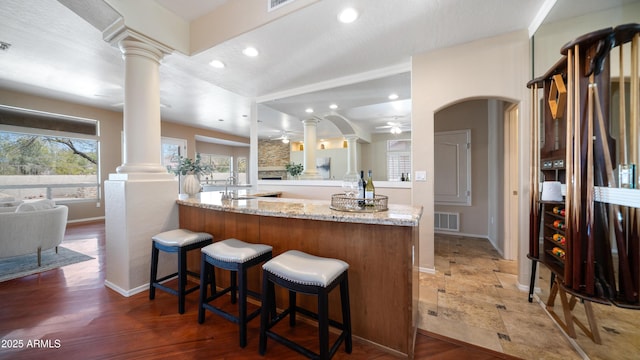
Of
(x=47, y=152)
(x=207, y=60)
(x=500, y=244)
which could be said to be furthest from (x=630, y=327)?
(x=47, y=152)

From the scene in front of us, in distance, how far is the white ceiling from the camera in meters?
2.12

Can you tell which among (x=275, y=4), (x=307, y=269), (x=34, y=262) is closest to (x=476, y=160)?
(x=275, y=4)

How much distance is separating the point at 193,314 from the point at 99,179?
5888 millimetres

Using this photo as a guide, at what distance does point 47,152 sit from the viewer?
5113 mm

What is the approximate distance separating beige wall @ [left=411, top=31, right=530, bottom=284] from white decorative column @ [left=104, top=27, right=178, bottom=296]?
9.68ft

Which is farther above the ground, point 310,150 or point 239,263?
point 310,150

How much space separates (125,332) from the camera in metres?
1.72

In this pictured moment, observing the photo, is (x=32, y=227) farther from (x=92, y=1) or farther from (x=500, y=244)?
(x=500, y=244)

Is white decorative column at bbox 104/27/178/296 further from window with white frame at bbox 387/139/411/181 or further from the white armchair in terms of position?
window with white frame at bbox 387/139/411/181

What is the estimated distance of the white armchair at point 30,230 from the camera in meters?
2.72

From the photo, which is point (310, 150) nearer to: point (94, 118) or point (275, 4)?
point (275, 4)

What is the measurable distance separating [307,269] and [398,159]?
2912 millimetres

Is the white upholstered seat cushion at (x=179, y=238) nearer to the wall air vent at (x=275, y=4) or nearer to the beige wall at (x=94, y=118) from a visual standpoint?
the wall air vent at (x=275, y=4)

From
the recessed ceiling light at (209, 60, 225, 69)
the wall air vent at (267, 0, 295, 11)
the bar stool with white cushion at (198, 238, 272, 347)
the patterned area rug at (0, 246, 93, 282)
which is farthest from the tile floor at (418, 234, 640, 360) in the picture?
the patterned area rug at (0, 246, 93, 282)
